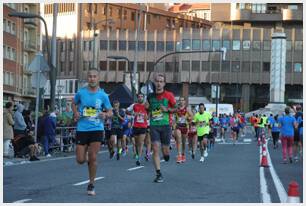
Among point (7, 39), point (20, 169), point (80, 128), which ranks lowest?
point (20, 169)

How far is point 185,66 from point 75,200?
101 meters

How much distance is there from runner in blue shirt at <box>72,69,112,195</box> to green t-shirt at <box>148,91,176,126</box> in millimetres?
2521

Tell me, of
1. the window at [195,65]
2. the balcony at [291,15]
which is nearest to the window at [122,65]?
the window at [195,65]

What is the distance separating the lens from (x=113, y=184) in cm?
1322

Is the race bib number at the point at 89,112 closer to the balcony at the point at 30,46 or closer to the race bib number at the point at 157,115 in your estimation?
the race bib number at the point at 157,115

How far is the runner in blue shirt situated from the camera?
37.7 ft

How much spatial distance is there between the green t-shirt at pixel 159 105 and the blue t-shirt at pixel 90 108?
2.53 m

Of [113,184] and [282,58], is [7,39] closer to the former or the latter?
[282,58]

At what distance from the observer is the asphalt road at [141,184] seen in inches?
432

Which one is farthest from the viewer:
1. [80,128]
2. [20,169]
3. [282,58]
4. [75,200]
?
[282,58]

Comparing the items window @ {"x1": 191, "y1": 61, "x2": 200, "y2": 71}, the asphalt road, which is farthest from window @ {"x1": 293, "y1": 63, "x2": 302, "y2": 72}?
the asphalt road

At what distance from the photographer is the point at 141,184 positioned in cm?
1328

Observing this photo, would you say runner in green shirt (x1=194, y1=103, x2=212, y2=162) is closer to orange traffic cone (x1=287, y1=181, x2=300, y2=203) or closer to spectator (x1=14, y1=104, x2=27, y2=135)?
spectator (x1=14, y1=104, x2=27, y2=135)

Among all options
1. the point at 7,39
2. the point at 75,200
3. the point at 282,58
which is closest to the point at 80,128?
the point at 75,200
